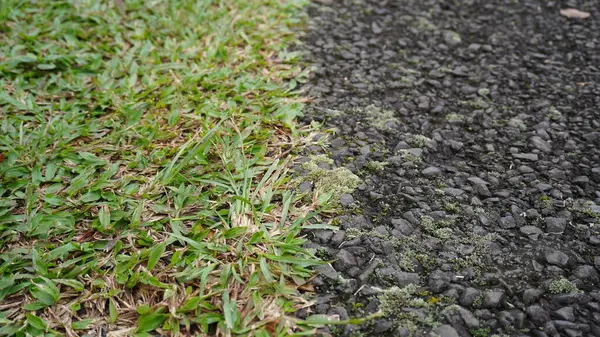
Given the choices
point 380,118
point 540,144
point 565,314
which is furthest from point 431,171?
point 565,314

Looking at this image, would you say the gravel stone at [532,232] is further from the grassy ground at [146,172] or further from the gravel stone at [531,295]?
the grassy ground at [146,172]

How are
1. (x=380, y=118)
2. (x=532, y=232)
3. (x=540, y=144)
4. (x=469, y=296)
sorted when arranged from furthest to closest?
(x=380, y=118)
(x=540, y=144)
(x=532, y=232)
(x=469, y=296)

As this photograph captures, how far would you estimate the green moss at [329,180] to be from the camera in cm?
217

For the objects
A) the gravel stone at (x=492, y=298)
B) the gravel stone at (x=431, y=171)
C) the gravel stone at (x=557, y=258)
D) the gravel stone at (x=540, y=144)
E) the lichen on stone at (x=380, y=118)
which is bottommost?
the gravel stone at (x=492, y=298)

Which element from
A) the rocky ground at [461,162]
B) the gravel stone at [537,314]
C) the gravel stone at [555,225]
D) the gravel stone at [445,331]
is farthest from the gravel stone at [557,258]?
the gravel stone at [445,331]

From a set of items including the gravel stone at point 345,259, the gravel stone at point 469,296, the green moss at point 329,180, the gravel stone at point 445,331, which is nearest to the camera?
the gravel stone at point 445,331

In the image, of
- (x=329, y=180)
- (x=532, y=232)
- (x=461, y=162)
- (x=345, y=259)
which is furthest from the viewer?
(x=461, y=162)

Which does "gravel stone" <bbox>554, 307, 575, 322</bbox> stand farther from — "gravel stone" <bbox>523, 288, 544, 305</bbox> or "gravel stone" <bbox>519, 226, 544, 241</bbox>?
"gravel stone" <bbox>519, 226, 544, 241</bbox>

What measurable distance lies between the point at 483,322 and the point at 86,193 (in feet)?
5.10

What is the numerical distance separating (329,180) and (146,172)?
77 cm

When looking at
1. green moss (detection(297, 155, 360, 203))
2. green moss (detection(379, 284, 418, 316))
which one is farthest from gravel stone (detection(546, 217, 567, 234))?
green moss (detection(297, 155, 360, 203))

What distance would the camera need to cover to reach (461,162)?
2.39 metres

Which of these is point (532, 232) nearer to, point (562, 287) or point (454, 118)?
point (562, 287)

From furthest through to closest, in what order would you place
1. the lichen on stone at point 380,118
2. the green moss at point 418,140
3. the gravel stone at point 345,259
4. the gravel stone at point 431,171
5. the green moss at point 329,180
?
the lichen on stone at point 380,118 → the green moss at point 418,140 → the gravel stone at point 431,171 → the green moss at point 329,180 → the gravel stone at point 345,259
